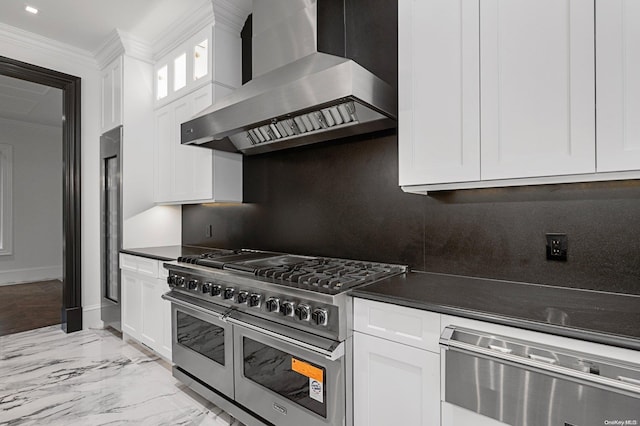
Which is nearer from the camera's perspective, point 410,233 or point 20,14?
point 410,233

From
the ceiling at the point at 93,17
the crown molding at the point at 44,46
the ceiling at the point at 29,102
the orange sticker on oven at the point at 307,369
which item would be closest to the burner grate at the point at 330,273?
the orange sticker on oven at the point at 307,369

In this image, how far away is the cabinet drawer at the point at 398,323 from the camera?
1.28m

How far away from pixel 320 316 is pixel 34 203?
723cm

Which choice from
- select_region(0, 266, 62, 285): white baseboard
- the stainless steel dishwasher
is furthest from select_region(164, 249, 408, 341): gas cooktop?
select_region(0, 266, 62, 285): white baseboard

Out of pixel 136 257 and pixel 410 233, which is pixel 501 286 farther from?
pixel 136 257

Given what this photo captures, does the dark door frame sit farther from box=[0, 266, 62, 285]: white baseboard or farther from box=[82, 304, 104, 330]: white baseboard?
box=[0, 266, 62, 285]: white baseboard

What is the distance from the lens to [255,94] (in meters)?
1.98

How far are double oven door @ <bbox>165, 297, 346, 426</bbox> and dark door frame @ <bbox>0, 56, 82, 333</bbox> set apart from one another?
207 cm

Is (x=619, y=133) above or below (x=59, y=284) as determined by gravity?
above

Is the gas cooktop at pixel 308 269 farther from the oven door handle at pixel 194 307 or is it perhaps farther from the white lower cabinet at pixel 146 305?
the white lower cabinet at pixel 146 305

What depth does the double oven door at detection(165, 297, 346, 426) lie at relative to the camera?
1513mm

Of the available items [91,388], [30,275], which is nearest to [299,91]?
[91,388]

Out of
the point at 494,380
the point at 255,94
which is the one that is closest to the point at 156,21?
the point at 255,94

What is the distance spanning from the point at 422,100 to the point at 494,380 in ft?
3.93
